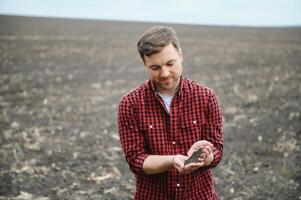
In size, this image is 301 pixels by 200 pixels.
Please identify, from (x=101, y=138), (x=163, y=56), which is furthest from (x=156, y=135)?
(x=101, y=138)

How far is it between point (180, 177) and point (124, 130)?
41 cm

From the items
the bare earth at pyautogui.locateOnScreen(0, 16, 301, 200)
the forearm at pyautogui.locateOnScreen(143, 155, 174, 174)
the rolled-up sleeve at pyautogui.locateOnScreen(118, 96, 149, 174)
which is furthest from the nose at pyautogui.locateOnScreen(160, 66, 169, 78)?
the bare earth at pyautogui.locateOnScreen(0, 16, 301, 200)

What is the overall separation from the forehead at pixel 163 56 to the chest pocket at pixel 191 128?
339 millimetres

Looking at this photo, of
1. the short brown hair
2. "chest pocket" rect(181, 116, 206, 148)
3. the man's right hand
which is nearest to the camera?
the man's right hand

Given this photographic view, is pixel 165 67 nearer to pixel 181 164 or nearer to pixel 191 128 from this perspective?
pixel 191 128

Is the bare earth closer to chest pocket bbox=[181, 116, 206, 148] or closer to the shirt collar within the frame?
chest pocket bbox=[181, 116, 206, 148]

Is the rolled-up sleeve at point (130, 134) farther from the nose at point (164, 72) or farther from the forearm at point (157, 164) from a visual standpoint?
the nose at point (164, 72)

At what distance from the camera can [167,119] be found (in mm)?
2098

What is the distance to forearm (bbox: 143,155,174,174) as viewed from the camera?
1.93 metres

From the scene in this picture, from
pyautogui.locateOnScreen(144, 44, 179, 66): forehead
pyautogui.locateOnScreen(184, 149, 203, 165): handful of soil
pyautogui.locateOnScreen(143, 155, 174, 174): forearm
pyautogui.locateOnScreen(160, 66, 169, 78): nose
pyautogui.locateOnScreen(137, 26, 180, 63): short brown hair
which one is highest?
pyautogui.locateOnScreen(137, 26, 180, 63): short brown hair

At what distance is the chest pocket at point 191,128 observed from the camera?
2100 mm

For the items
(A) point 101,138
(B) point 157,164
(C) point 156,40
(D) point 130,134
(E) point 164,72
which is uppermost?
(C) point 156,40

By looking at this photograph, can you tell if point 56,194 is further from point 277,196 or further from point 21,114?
point 21,114

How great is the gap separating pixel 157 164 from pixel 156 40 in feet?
2.10
